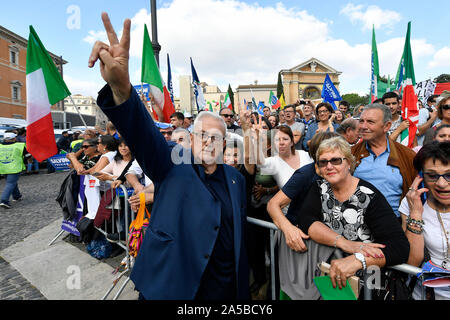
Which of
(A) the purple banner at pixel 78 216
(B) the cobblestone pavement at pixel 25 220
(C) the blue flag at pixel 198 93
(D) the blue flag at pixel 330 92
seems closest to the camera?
(B) the cobblestone pavement at pixel 25 220

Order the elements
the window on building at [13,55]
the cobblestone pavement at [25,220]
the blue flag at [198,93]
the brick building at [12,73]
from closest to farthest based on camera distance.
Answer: the cobblestone pavement at [25,220]
the blue flag at [198,93]
the brick building at [12,73]
the window on building at [13,55]

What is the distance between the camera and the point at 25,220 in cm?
566

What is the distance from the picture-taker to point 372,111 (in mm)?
2627

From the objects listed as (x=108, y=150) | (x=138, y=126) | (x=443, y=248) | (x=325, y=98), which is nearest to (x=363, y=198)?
(x=443, y=248)

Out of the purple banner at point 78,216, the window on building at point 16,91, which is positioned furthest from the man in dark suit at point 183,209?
the window on building at point 16,91

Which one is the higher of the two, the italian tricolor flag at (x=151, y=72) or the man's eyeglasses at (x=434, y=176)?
the italian tricolor flag at (x=151, y=72)

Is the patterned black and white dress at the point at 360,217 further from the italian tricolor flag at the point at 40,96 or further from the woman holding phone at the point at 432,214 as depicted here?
the italian tricolor flag at the point at 40,96

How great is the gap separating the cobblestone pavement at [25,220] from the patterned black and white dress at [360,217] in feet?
10.9

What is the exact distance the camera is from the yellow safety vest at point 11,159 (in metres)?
6.88

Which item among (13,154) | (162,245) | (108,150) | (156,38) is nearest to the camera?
(162,245)

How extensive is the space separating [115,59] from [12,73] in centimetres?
4518

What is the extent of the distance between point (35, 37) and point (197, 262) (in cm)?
452

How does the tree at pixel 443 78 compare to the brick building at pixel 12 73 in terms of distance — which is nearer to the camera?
the brick building at pixel 12 73
